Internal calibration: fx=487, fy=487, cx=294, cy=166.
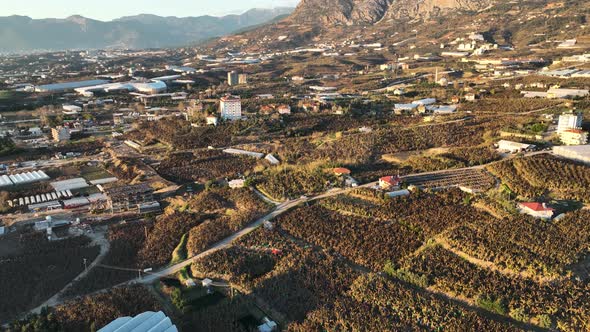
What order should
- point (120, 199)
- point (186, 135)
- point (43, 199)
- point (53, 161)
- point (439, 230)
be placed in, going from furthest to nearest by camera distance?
1. point (186, 135)
2. point (53, 161)
3. point (43, 199)
4. point (120, 199)
5. point (439, 230)

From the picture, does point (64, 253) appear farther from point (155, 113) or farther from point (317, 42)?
point (317, 42)

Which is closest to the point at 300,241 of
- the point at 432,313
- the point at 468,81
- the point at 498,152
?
the point at 432,313

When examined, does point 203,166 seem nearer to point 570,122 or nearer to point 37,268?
point 37,268

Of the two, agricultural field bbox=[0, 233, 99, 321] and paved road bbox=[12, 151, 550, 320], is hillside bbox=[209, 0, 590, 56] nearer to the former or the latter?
paved road bbox=[12, 151, 550, 320]

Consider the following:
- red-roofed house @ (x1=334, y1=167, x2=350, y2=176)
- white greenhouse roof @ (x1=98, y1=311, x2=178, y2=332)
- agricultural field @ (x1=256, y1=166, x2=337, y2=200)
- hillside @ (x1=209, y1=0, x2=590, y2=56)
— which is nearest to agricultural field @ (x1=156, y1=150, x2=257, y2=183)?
agricultural field @ (x1=256, y1=166, x2=337, y2=200)

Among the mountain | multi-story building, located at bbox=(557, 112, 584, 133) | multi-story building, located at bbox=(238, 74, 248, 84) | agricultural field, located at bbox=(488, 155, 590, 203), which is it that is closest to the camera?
agricultural field, located at bbox=(488, 155, 590, 203)

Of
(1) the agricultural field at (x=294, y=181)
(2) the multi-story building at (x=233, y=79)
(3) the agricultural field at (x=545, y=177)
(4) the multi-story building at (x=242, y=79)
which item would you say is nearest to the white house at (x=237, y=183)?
(1) the agricultural field at (x=294, y=181)
